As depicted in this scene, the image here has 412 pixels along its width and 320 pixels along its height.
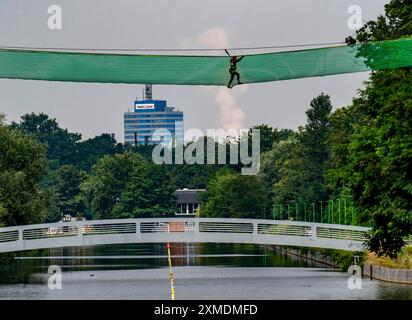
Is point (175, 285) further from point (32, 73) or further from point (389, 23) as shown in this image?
point (32, 73)

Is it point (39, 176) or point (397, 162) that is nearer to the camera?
point (397, 162)

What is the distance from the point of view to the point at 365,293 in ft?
204

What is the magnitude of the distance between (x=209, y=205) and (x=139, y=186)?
16679mm

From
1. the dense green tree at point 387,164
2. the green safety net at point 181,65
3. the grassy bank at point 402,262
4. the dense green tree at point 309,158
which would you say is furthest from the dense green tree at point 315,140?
the green safety net at point 181,65

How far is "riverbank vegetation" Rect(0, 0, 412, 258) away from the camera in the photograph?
5619 centimetres

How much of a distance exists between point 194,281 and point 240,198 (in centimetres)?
8107

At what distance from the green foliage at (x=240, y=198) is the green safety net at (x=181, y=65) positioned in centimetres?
13040

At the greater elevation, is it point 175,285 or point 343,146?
point 343,146

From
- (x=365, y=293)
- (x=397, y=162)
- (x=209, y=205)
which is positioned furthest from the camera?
(x=209, y=205)

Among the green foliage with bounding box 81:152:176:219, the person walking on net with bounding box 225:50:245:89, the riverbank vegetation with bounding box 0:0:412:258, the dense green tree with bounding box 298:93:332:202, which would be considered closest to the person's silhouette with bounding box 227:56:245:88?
the person walking on net with bounding box 225:50:245:89

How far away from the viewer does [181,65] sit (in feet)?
71.3

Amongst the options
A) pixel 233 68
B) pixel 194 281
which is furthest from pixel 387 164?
pixel 233 68

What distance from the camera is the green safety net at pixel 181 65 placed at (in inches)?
851
